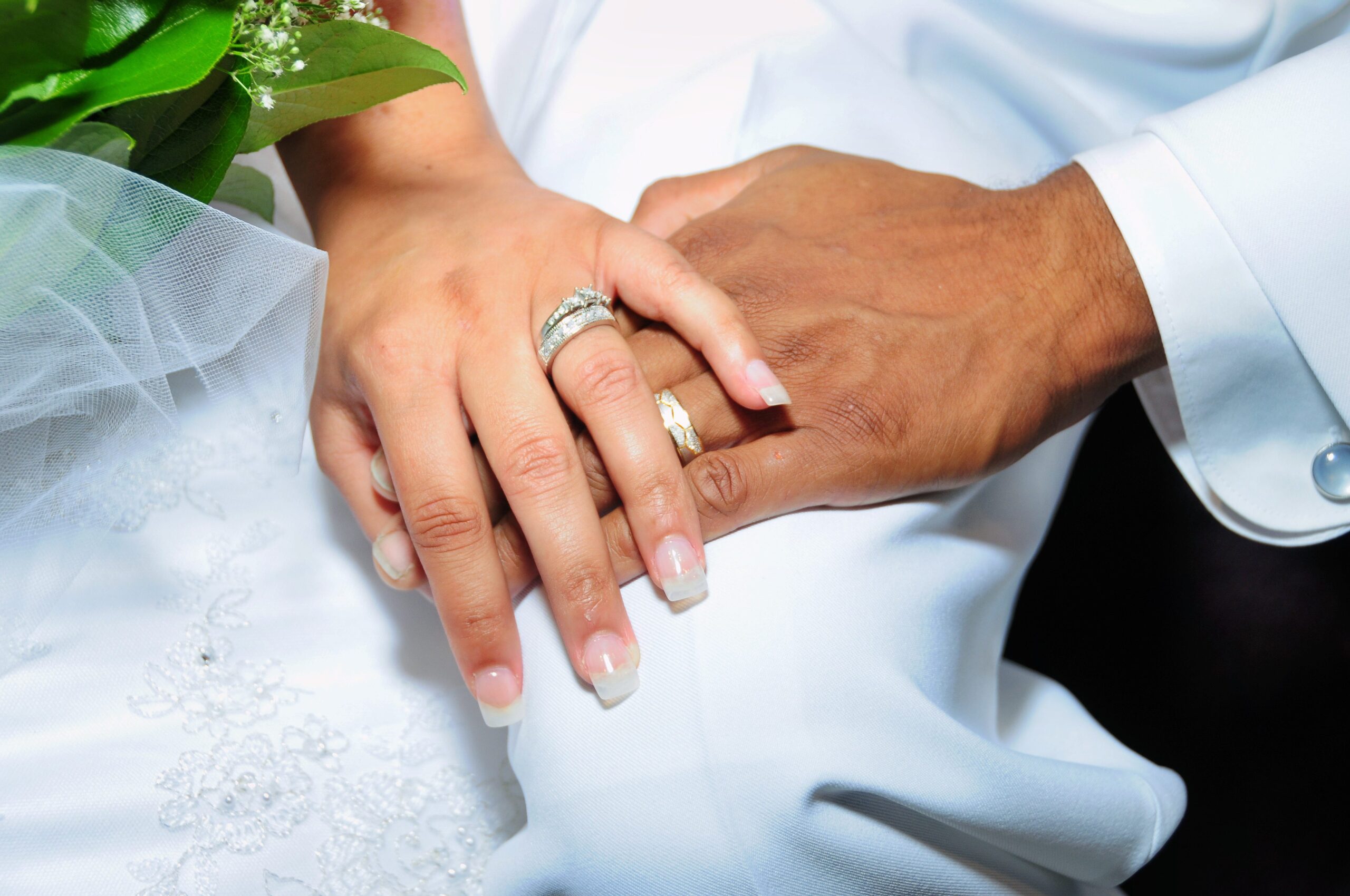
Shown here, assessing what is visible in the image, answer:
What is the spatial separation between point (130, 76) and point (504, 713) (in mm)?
555

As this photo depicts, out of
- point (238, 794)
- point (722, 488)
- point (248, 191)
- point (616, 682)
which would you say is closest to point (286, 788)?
point (238, 794)

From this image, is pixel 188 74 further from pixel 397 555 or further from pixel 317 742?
pixel 317 742

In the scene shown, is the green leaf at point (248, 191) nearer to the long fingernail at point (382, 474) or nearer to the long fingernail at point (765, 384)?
the long fingernail at point (382, 474)

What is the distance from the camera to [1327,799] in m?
1.26

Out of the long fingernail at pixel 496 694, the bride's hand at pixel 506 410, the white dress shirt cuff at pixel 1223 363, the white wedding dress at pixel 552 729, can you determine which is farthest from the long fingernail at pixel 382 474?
the white dress shirt cuff at pixel 1223 363

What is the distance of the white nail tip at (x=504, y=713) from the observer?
804 millimetres

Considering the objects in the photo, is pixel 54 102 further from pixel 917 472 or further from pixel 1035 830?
pixel 1035 830

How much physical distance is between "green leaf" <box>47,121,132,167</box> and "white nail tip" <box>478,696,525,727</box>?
500 millimetres

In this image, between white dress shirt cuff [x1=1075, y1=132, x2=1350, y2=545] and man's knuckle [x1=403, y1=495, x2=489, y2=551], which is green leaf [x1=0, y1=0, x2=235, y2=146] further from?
white dress shirt cuff [x1=1075, y1=132, x2=1350, y2=545]

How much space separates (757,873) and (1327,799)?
Result: 0.98 meters

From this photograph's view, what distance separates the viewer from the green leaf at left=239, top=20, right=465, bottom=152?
665 mm

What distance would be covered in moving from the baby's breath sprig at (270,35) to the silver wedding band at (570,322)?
0.27 metres

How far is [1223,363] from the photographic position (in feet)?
3.06

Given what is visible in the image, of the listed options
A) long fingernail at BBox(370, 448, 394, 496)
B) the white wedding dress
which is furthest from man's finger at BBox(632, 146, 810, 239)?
long fingernail at BBox(370, 448, 394, 496)
